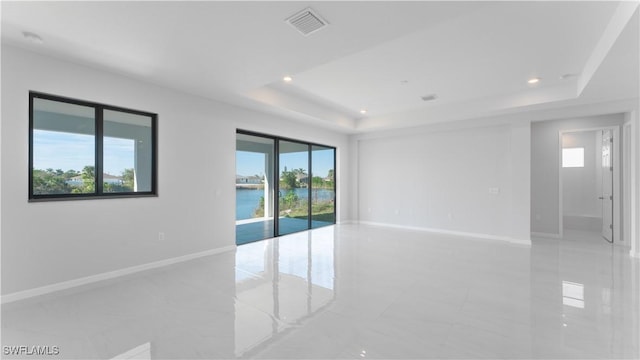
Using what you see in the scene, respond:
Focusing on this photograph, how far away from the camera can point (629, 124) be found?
16.4 ft

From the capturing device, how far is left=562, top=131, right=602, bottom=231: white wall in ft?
22.8

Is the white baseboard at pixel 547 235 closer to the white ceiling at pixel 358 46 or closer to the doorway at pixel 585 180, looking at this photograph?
the doorway at pixel 585 180

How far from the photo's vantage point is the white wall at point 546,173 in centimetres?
608

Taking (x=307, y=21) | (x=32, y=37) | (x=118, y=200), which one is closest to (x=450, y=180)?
(x=307, y=21)

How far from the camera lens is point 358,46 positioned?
2836 millimetres

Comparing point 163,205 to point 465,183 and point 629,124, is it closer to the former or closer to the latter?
point 465,183

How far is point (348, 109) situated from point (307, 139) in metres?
1.23

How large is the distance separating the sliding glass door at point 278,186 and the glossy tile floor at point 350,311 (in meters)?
1.57

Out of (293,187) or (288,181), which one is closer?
(288,181)

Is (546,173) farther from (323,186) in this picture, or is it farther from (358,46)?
(358,46)

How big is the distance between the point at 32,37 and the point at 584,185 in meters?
11.2

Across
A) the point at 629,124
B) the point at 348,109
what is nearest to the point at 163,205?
the point at 348,109

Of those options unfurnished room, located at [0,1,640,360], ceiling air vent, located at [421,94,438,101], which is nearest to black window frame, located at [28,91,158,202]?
unfurnished room, located at [0,1,640,360]

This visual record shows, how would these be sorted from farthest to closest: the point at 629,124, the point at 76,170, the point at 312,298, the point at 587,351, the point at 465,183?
the point at 465,183, the point at 629,124, the point at 76,170, the point at 312,298, the point at 587,351
